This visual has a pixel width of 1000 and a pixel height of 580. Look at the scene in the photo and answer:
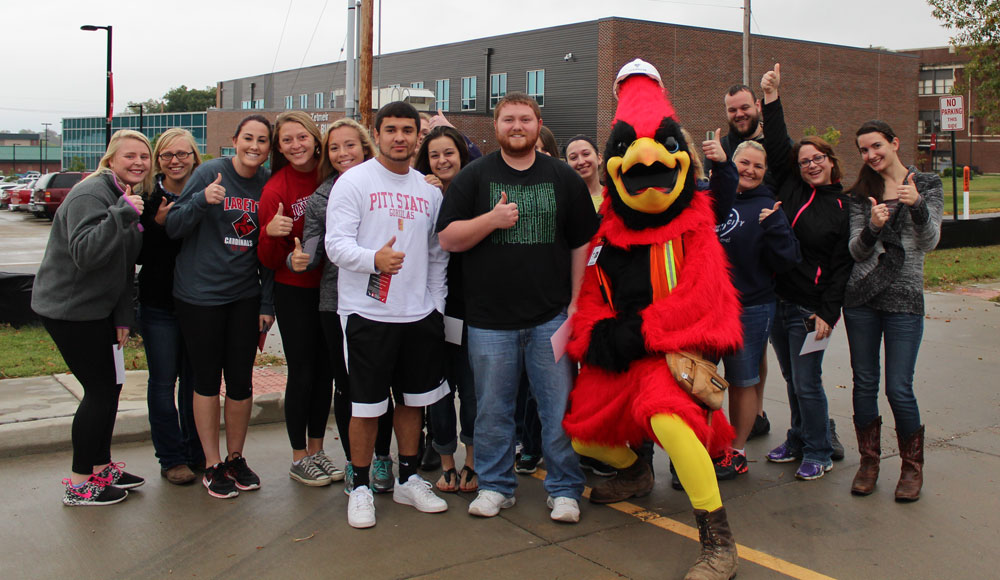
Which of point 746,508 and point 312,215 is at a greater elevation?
point 312,215

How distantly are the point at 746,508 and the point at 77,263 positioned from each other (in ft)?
11.6

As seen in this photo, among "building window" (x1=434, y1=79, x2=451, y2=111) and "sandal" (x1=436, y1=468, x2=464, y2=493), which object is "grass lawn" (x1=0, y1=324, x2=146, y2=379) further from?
"building window" (x1=434, y1=79, x2=451, y2=111)

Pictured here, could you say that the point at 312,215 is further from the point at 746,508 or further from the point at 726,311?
the point at 746,508

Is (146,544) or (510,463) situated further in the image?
(510,463)

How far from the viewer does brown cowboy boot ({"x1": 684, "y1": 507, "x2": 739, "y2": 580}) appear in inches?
130

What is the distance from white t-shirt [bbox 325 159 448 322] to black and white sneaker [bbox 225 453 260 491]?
1124mm

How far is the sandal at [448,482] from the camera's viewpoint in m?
4.48

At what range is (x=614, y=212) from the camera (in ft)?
13.2

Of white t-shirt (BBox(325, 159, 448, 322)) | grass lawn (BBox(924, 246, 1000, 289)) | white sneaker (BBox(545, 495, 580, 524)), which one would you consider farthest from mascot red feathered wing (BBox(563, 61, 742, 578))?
grass lawn (BBox(924, 246, 1000, 289))

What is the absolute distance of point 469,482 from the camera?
4473 mm

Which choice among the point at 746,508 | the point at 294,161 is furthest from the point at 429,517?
the point at 294,161

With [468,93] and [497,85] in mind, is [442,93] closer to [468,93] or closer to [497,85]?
[468,93]

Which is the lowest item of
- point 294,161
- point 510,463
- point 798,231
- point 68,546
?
point 68,546

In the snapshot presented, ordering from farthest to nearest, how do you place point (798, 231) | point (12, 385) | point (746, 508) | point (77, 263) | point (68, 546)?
point (12, 385), point (798, 231), point (746, 508), point (77, 263), point (68, 546)
